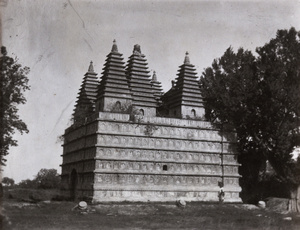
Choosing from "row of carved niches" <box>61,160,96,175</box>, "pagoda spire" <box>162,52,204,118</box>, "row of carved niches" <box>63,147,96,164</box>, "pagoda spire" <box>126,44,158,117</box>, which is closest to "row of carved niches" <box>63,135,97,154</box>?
"row of carved niches" <box>63,147,96,164</box>

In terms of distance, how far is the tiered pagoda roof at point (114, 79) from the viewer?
28.7 metres

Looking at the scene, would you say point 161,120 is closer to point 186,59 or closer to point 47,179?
point 186,59

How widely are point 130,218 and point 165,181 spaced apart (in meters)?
7.92

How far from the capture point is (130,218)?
20.8 meters

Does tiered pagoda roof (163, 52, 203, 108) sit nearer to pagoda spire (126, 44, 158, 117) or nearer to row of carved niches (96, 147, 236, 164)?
pagoda spire (126, 44, 158, 117)

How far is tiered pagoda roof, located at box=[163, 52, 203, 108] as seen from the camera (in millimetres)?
31453

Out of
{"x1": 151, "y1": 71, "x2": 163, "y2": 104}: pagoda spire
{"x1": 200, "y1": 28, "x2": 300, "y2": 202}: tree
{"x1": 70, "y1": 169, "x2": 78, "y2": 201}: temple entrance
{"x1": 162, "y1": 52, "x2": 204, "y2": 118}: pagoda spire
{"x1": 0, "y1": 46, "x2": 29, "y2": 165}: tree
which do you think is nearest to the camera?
{"x1": 0, "y1": 46, "x2": 29, "y2": 165}: tree

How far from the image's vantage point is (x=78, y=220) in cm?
1897

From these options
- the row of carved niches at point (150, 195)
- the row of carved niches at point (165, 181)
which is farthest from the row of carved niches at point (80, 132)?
the row of carved niches at point (150, 195)

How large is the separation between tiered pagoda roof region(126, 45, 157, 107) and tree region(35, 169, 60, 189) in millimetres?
17700

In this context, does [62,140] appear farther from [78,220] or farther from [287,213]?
[287,213]

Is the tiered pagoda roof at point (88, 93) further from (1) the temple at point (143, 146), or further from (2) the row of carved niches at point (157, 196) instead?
(2) the row of carved niches at point (157, 196)

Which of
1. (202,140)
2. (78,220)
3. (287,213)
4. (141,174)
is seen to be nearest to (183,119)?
(202,140)

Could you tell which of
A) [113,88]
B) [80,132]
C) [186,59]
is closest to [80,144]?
[80,132]
